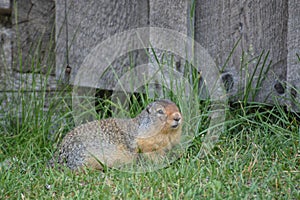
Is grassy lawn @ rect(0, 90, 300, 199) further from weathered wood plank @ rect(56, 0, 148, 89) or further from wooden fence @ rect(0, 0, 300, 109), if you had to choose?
weathered wood plank @ rect(56, 0, 148, 89)

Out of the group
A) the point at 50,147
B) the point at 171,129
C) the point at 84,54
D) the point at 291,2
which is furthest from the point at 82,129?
the point at 291,2

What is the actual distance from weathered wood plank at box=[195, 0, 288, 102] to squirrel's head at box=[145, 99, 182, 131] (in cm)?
69

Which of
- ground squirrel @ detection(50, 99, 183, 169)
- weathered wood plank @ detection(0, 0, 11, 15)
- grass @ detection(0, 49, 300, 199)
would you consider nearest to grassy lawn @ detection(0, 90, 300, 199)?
grass @ detection(0, 49, 300, 199)

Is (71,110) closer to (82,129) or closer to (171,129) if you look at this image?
(82,129)

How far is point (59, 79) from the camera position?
4.20 metres

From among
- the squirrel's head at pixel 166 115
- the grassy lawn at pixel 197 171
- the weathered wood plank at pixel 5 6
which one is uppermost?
the weathered wood plank at pixel 5 6

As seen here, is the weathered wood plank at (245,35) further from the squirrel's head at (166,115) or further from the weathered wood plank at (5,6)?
the weathered wood plank at (5,6)

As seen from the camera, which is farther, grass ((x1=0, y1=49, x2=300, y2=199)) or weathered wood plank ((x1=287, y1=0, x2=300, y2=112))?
weathered wood plank ((x1=287, y1=0, x2=300, y2=112))

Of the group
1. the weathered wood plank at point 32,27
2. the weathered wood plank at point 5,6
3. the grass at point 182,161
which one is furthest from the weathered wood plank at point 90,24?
the weathered wood plank at point 5,6

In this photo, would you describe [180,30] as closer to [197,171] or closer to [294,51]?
[294,51]

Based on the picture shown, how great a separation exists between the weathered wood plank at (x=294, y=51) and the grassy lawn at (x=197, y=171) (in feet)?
0.54

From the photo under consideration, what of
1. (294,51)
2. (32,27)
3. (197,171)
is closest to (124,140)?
(197,171)

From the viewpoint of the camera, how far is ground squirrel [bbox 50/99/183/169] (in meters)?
3.36

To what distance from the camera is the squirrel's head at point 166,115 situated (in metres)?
3.28
